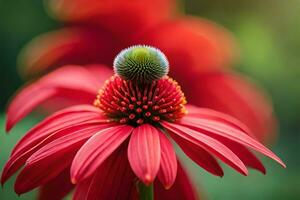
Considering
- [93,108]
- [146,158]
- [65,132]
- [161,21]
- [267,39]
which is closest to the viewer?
[146,158]

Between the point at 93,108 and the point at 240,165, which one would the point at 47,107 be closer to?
the point at 93,108

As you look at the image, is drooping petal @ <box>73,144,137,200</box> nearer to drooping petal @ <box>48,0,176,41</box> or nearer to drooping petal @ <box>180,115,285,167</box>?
drooping petal @ <box>180,115,285,167</box>

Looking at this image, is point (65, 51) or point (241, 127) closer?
point (241, 127)

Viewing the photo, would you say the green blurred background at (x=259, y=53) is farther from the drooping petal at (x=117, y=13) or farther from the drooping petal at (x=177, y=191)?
the drooping petal at (x=177, y=191)

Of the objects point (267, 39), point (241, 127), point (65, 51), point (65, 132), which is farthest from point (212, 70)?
point (65, 132)

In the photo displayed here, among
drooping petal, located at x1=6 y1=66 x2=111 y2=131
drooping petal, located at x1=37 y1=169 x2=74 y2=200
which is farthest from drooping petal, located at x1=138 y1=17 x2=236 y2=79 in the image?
drooping petal, located at x1=37 y1=169 x2=74 y2=200

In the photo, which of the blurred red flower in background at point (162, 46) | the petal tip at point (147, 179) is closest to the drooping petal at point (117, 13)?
the blurred red flower in background at point (162, 46)

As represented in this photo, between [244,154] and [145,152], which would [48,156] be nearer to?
[145,152]
